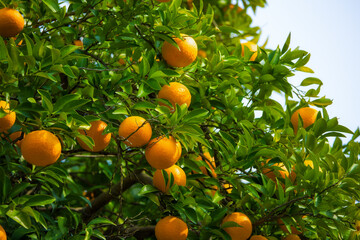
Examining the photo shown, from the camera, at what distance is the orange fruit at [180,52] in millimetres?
2169

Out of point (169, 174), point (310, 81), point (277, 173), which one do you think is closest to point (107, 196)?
point (169, 174)

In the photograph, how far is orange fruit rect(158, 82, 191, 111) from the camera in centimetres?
209

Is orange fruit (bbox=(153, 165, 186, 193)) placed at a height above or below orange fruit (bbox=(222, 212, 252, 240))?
above

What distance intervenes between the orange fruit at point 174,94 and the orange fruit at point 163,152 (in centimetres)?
17

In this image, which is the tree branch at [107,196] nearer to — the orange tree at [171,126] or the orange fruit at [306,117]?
the orange tree at [171,126]

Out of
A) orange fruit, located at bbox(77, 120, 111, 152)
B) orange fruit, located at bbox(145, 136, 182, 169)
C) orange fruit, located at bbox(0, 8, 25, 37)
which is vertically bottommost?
orange fruit, located at bbox(77, 120, 111, 152)

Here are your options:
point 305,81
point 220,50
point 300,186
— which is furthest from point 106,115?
Answer: point 305,81

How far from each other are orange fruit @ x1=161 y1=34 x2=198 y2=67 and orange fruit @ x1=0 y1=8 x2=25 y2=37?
71cm

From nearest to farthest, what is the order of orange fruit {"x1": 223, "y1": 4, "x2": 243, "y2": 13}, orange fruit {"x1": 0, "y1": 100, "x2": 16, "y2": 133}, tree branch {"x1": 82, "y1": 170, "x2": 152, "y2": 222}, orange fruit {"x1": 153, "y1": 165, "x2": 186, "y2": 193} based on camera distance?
orange fruit {"x1": 0, "y1": 100, "x2": 16, "y2": 133} < orange fruit {"x1": 153, "y1": 165, "x2": 186, "y2": 193} < tree branch {"x1": 82, "y1": 170, "x2": 152, "y2": 222} < orange fruit {"x1": 223, "y1": 4, "x2": 243, "y2": 13}

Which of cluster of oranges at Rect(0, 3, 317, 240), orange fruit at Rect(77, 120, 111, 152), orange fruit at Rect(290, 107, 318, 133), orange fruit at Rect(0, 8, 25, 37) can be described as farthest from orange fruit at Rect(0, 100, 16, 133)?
orange fruit at Rect(290, 107, 318, 133)

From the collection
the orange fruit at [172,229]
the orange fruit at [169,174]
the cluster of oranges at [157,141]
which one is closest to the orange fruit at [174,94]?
the cluster of oranges at [157,141]

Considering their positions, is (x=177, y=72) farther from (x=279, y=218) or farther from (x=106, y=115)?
(x=279, y=218)

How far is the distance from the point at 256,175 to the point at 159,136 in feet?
1.92

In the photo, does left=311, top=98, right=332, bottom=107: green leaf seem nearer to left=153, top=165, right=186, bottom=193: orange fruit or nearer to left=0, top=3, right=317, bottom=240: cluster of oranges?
left=0, top=3, right=317, bottom=240: cluster of oranges
